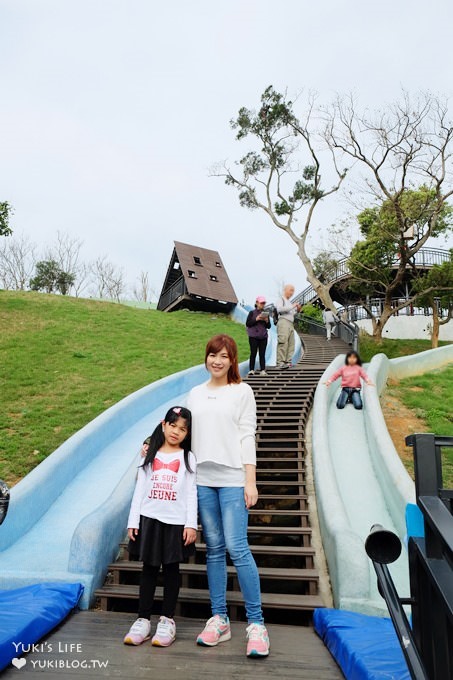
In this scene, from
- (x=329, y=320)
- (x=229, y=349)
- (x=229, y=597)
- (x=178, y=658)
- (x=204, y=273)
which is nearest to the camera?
(x=178, y=658)

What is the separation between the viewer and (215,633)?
283 cm

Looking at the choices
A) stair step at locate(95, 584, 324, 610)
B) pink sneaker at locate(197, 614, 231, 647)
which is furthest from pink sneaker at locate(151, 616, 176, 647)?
stair step at locate(95, 584, 324, 610)

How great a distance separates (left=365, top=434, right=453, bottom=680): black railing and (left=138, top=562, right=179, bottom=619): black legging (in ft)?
5.41

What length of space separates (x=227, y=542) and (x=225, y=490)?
0.97ft

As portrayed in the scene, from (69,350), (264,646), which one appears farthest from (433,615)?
(69,350)

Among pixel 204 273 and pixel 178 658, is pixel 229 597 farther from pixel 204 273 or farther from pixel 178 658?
pixel 204 273

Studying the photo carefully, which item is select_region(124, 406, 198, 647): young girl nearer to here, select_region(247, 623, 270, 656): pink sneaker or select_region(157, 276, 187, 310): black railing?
select_region(247, 623, 270, 656): pink sneaker

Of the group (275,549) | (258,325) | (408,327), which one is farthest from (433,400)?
(408,327)

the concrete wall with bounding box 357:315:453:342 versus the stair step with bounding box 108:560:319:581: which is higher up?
the concrete wall with bounding box 357:315:453:342

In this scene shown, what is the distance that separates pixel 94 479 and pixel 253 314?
4325 mm

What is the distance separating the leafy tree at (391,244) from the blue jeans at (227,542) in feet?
56.1

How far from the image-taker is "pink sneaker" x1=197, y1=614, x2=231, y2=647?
281 centimetres

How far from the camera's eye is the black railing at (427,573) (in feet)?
4.41

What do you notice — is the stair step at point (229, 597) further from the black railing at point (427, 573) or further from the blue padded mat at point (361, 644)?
the black railing at point (427, 573)
